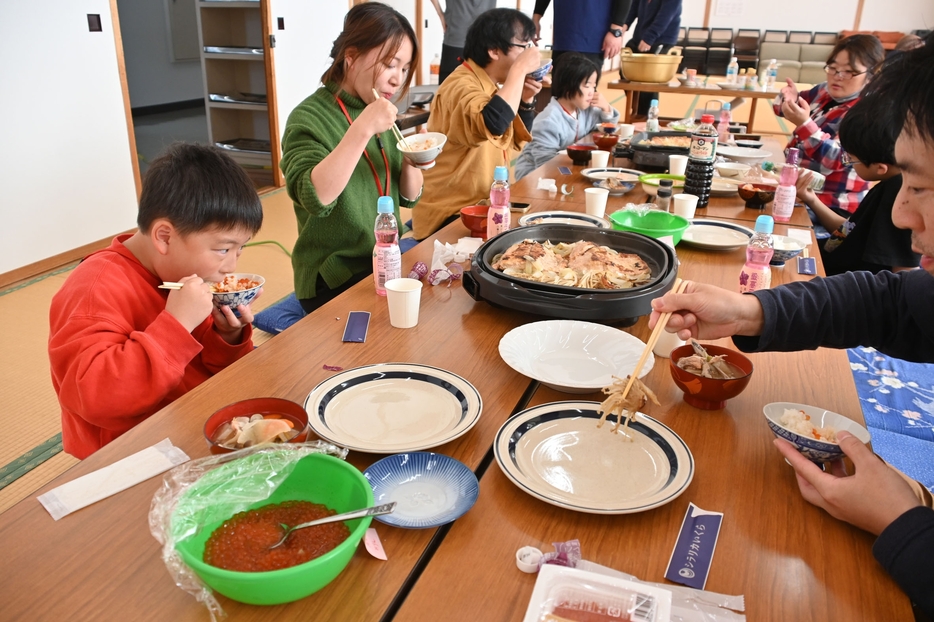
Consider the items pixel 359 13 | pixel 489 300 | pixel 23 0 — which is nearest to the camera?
pixel 489 300

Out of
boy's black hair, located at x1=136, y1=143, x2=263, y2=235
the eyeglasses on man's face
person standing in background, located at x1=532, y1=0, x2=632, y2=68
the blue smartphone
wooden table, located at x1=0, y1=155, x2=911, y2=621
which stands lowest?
wooden table, located at x1=0, y1=155, x2=911, y2=621

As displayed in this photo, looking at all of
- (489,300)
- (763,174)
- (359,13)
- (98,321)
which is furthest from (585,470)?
(763,174)

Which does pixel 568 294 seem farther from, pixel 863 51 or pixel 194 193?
pixel 863 51

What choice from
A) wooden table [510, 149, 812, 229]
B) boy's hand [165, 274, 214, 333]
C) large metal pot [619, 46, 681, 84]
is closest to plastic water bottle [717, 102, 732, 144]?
large metal pot [619, 46, 681, 84]

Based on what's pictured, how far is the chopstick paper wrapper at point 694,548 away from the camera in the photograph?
2.62 feet

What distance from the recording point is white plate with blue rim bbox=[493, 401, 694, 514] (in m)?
0.92

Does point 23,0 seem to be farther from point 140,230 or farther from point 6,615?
point 6,615

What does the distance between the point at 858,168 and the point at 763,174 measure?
552mm

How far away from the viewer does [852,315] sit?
1.29 meters

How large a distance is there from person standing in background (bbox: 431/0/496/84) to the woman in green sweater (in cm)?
388

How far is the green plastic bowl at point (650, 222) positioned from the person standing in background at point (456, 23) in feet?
13.6

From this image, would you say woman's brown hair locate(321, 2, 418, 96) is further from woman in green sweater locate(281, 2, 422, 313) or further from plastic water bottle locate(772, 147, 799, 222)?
plastic water bottle locate(772, 147, 799, 222)

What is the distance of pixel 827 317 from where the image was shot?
1273 millimetres

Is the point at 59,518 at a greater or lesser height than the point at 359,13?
lesser
